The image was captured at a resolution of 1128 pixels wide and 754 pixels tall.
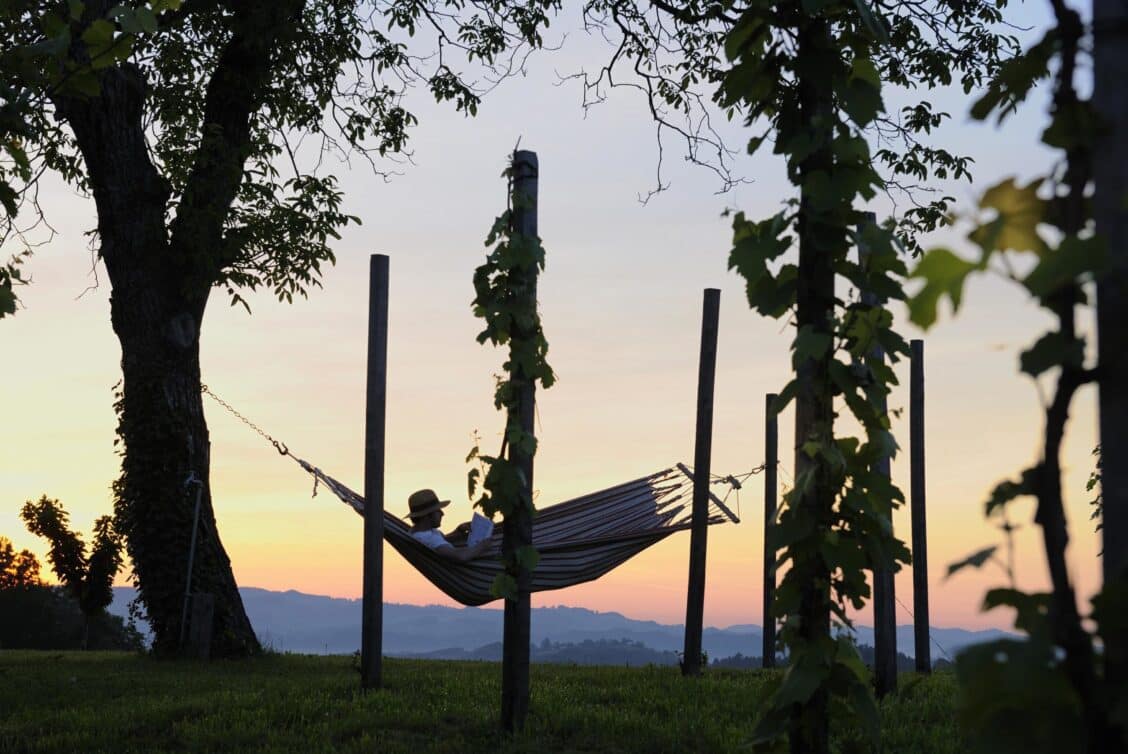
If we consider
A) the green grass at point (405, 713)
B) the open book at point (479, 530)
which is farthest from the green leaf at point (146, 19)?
the open book at point (479, 530)

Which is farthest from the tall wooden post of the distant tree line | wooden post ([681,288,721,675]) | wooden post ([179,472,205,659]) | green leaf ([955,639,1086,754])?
the distant tree line

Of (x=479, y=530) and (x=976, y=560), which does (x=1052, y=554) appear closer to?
(x=976, y=560)

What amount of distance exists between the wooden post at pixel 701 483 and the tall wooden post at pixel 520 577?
1929 mm

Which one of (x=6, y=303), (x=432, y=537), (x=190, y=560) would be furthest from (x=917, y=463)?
(x=6, y=303)

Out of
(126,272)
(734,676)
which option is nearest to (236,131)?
(126,272)

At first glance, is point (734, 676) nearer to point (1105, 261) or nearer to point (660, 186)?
point (660, 186)

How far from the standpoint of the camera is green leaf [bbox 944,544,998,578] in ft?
3.72

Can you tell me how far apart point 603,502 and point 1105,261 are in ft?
22.0

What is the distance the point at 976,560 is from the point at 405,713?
454 centimetres

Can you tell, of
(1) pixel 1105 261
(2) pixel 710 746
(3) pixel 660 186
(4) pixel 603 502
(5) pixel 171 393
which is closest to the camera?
(1) pixel 1105 261

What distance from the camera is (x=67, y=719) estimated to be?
19.2 ft

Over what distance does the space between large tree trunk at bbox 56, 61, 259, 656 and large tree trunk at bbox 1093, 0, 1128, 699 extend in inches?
304

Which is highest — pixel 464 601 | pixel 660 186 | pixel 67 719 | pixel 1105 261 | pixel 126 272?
pixel 660 186

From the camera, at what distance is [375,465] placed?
5.86 metres
